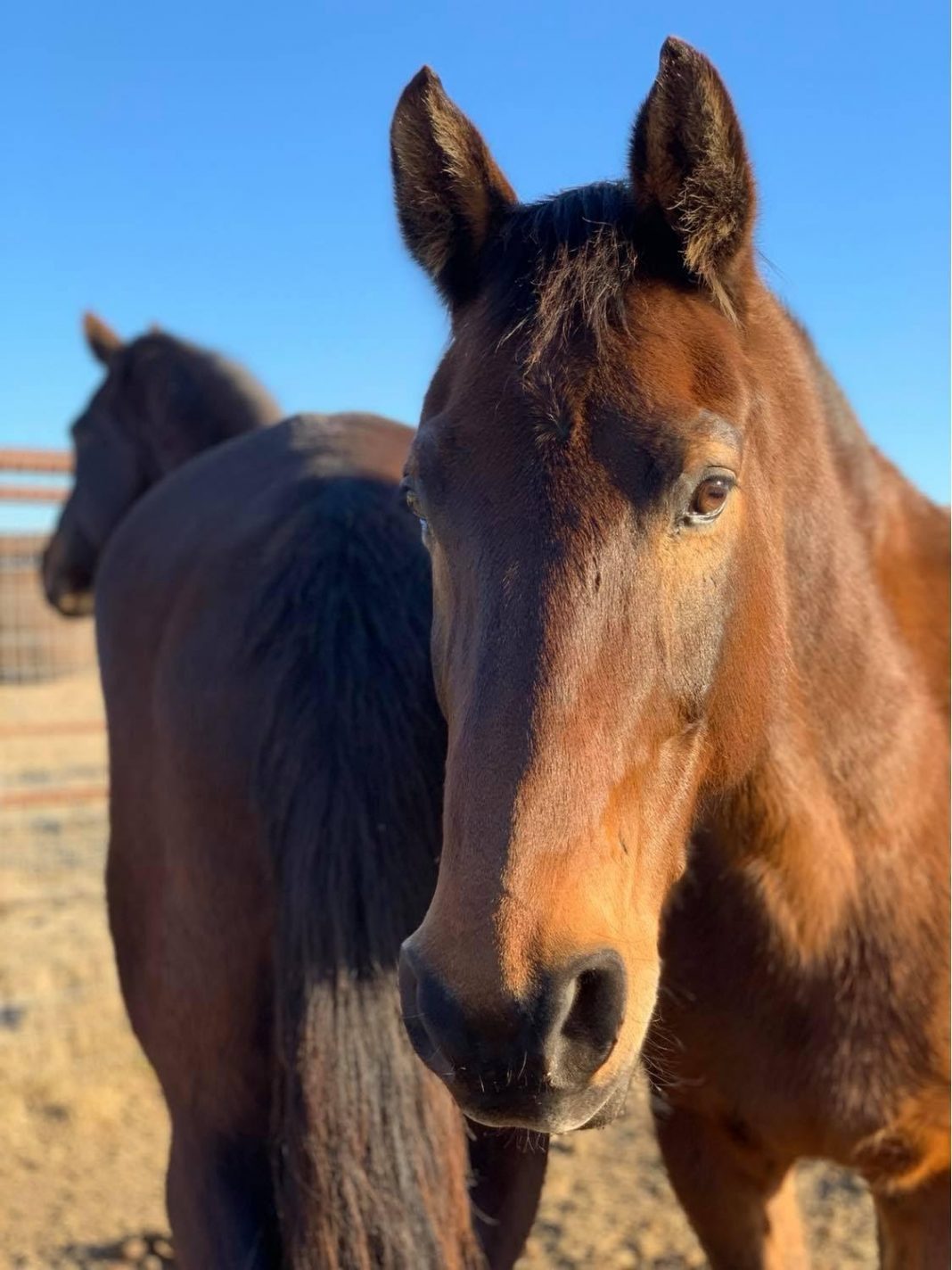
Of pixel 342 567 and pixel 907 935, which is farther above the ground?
pixel 342 567

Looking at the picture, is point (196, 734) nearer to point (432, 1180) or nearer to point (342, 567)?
point (342, 567)

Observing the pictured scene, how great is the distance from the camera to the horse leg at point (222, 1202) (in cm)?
195

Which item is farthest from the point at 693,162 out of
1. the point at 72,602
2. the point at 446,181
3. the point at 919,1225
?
the point at 72,602

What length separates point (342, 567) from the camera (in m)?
2.07

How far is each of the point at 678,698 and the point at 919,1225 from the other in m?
1.55

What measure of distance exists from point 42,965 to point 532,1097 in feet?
18.1

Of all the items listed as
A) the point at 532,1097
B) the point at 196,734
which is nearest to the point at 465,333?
the point at 196,734

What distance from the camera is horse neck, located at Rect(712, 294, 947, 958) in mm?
2141

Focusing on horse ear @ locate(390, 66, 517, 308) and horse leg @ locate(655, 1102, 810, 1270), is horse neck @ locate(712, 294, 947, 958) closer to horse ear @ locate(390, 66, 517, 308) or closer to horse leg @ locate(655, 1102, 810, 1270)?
horse ear @ locate(390, 66, 517, 308)

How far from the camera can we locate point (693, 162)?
1841mm

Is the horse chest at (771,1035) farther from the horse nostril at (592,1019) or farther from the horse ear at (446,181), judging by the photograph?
the horse ear at (446,181)

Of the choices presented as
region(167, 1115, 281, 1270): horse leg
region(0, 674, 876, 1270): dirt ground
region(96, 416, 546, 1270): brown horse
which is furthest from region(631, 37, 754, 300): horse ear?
region(0, 674, 876, 1270): dirt ground

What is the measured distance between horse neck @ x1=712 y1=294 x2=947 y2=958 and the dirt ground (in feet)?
6.71

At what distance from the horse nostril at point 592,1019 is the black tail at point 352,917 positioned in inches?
21.1
